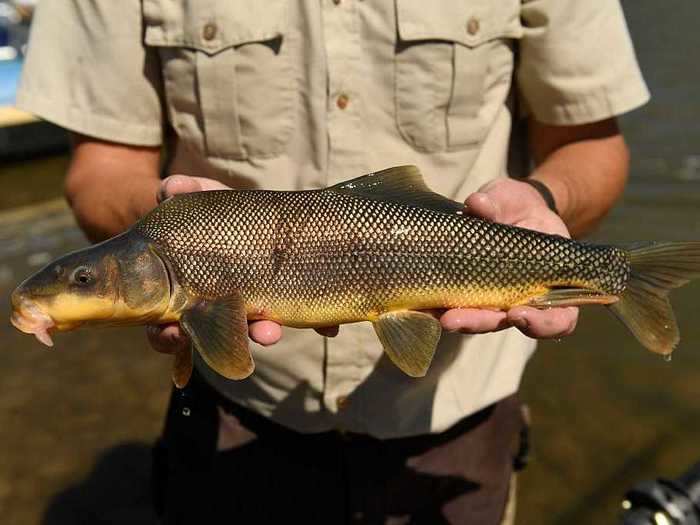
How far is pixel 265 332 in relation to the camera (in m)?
1.87

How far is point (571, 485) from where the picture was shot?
13.6 ft

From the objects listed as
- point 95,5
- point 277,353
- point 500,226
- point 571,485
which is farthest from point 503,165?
point 571,485

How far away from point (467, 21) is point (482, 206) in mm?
686

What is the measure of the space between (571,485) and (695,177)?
511 centimetres

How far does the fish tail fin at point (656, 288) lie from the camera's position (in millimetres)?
1879

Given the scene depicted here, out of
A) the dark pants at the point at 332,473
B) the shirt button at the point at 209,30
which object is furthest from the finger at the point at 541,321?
the shirt button at the point at 209,30

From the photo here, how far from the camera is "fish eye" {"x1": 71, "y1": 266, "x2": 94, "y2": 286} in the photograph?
186cm

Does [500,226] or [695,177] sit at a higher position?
[500,226]

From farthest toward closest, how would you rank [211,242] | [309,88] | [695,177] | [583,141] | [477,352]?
[695,177], [583,141], [477,352], [309,88], [211,242]

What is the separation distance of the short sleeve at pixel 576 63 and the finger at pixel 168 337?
134cm

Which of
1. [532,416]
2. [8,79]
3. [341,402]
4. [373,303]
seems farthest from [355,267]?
[8,79]

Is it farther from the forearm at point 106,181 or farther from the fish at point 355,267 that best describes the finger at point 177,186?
the forearm at point 106,181

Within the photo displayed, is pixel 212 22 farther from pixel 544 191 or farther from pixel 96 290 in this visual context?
pixel 544 191

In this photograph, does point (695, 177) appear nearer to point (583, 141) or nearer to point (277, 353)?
point (583, 141)
